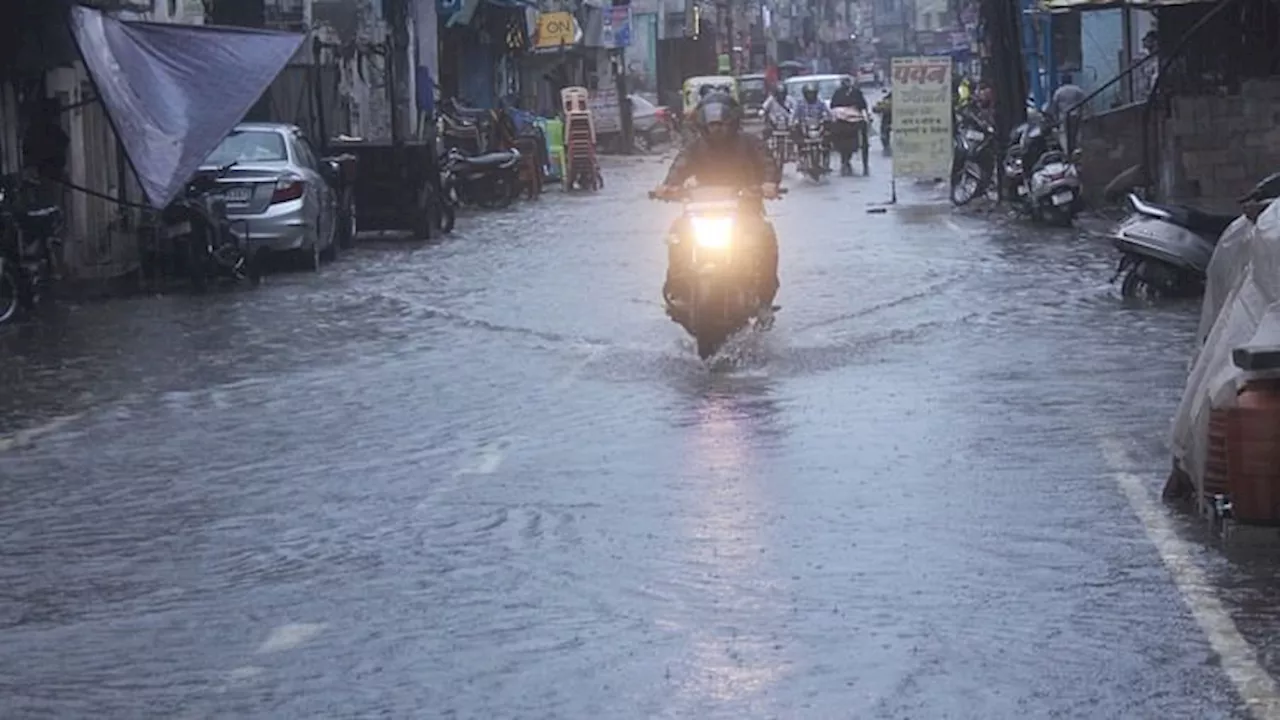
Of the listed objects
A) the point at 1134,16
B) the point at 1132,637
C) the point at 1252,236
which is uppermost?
the point at 1134,16

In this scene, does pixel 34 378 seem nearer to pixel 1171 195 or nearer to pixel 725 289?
pixel 725 289

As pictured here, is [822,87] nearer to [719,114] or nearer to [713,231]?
[719,114]

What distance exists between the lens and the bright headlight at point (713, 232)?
50.6ft

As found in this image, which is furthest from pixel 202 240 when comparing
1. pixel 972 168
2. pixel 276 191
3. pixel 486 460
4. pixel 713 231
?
pixel 972 168

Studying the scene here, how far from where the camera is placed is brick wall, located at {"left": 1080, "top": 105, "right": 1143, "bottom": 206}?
28.2 meters

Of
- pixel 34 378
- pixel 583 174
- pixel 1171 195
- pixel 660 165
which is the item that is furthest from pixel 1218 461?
pixel 660 165

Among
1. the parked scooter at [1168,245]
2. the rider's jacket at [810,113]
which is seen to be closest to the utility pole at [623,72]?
the rider's jacket at [810,113]

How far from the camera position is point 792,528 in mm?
9320

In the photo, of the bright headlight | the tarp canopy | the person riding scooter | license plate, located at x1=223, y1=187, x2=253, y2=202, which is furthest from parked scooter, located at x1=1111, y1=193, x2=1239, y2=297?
the person riding scooter

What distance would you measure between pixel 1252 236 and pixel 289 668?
16.6 ft

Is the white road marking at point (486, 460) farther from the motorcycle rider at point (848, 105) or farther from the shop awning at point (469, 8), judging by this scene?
the shop awning at point (469, 8)

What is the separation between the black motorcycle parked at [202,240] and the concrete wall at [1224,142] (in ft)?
30.9

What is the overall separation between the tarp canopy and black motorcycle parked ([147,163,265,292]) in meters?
1.35

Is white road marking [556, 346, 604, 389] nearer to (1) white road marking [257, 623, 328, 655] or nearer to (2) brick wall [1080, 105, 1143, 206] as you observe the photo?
(1) white road marking [257, 623, 328, 655]
